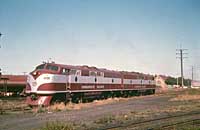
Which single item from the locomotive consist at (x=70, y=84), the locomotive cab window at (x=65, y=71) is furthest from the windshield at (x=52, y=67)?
the locomotive cab window at (x=65, y=71)

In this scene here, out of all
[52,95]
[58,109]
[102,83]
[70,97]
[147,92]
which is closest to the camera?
[58,109]

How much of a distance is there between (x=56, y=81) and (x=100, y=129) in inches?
508

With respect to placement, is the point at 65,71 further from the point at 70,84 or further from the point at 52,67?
the point at 52,67

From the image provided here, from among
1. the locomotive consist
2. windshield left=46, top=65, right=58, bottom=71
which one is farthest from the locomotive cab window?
windshield left=46, top=65, right=58, bottom=71

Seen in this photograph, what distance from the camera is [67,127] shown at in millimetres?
13508

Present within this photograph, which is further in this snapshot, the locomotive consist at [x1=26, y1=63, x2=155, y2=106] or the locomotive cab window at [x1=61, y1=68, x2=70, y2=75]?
the locomotive cab window at [x1=61, y1=68, x2=70, y2=75]

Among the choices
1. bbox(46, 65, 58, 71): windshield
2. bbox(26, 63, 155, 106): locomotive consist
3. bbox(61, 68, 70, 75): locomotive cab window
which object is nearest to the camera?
bbox(26, 63, 155, 106): locomotive consist

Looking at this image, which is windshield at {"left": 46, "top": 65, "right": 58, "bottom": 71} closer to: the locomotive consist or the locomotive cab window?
the locomotive consist

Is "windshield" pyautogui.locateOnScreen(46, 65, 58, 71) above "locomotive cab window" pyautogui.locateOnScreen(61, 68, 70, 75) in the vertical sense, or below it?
above

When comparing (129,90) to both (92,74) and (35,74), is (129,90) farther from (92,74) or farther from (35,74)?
(35,74)

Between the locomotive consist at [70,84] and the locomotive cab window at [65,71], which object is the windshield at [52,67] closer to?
the locomotive consist at [70,84]

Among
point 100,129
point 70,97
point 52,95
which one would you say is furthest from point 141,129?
point 70,97

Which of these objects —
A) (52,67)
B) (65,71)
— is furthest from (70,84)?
(52,67)

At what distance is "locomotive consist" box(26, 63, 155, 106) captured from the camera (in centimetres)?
2580
